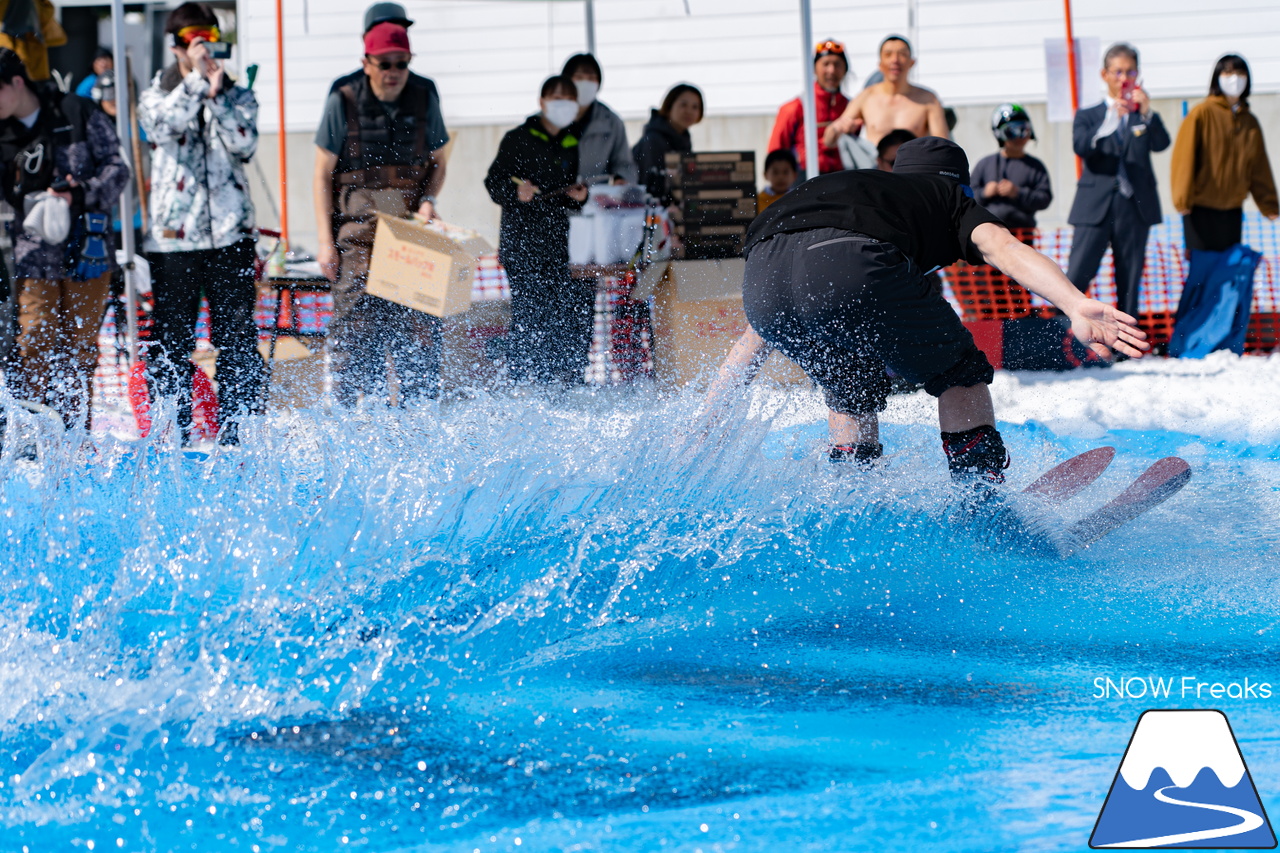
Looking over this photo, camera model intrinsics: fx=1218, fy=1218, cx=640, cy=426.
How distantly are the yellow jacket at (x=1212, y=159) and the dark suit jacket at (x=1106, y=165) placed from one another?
209mm

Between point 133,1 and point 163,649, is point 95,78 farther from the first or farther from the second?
point 163,649

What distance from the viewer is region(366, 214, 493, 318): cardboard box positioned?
532 centimetres

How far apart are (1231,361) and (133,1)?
9279 mm

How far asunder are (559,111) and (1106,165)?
3343 millimetres

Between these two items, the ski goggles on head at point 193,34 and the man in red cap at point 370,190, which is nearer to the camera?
the ski goggles on head at point 193,34

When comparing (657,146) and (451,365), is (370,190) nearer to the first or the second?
(451,365)

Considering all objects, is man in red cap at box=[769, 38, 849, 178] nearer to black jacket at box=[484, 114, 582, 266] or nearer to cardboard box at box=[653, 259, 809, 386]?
cardboard box at box=[653, 259, 809, 386]

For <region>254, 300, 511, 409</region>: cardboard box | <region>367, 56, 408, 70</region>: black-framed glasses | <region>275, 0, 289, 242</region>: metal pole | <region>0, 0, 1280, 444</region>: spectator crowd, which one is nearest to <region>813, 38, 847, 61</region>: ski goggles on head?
<region>0, 0, 1280, 444</region>: spectator crowd

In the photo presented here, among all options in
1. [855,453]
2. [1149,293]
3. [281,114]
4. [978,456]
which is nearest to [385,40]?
[281,114]

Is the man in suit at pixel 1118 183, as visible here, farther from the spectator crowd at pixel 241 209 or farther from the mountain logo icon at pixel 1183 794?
the mountain logo icon at pixel 1183 794

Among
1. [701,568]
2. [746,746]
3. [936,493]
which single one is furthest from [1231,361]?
[746,746]

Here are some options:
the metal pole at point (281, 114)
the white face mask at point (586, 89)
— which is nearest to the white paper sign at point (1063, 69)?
the white face mask at point (586, 89)

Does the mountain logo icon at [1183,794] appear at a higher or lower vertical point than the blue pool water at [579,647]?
lower

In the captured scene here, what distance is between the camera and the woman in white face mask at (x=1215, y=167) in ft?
23.7
